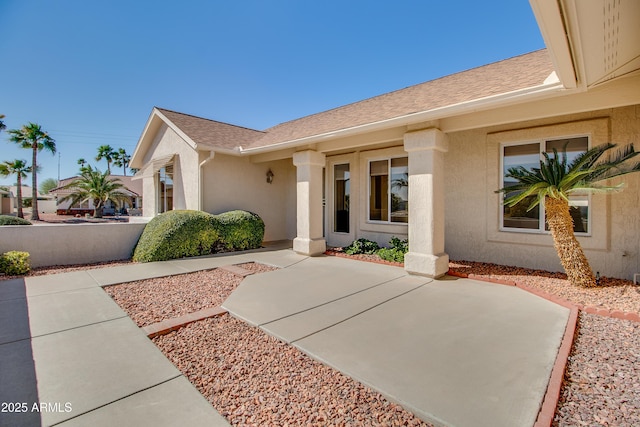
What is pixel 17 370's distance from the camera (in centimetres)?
325

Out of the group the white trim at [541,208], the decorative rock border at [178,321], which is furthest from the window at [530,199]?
the decorative rock border at [178,321]

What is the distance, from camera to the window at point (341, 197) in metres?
11.8

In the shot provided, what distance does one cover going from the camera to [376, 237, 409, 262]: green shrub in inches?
342

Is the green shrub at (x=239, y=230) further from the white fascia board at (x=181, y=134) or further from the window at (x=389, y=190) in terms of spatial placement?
the window at (x=389, y=190)

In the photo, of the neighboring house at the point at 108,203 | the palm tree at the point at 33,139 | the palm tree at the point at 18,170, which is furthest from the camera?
the neighboring house at the point at 108,203

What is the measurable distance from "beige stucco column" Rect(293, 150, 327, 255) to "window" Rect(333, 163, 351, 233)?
169 cm

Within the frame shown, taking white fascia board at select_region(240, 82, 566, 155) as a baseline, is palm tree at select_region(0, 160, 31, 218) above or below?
above

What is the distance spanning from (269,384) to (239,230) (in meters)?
8.37

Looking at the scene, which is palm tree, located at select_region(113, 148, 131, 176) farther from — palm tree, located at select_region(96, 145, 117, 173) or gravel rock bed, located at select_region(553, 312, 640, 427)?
gravel rock bed, located at select_region(553, 312, 640, 427)

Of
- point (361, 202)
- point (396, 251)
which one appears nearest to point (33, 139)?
point (361, 202)

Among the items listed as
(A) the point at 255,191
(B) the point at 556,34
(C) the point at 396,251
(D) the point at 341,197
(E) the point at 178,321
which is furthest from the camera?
(A) the point at 255,191

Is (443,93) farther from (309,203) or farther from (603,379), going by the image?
(603,379)

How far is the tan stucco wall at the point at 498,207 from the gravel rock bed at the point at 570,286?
0.42 meters

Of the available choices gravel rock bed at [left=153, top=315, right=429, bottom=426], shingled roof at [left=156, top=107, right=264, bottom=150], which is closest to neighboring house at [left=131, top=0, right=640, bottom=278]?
shingled roof at [left=156, top=107, right=264, bottom=150]
